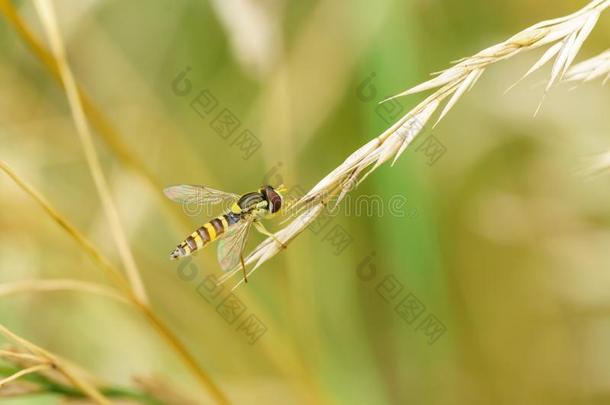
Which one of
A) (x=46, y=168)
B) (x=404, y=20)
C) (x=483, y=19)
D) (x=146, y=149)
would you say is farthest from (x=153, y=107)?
(x=483, y=19)

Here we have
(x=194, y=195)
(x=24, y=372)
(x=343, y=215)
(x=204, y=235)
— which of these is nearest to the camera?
(x=24, y=372)

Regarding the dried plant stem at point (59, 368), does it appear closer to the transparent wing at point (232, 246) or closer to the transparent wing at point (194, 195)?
the transparent wing at point (232, 246)

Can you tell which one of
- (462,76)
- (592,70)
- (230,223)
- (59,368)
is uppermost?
Result: (230,223)

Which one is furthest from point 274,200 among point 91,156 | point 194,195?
point 91,156

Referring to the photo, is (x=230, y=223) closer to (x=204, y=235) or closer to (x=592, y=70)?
(x=204, y=235)

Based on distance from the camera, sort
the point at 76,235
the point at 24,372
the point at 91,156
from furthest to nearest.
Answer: the point at 91,156 < the point at 76,235 < the point at 24,372

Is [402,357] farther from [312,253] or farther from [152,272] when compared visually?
[152,272]

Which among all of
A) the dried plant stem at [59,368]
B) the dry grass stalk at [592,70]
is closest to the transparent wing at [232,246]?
the dried plant stem at [59,368]
